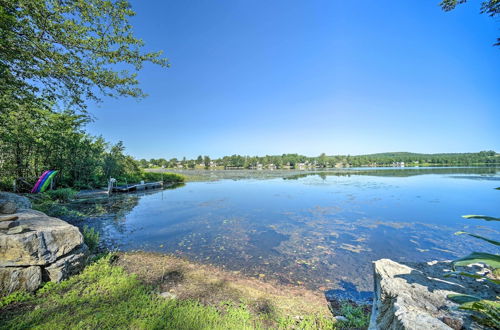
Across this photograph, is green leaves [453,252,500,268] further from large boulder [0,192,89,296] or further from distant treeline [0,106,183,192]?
distant treeline [0,106,183,192]

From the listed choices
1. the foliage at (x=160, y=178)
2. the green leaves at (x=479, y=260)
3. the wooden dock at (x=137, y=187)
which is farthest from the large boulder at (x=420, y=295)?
the foliage at (x=160, y=178)

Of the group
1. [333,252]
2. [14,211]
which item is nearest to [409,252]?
[333,252]

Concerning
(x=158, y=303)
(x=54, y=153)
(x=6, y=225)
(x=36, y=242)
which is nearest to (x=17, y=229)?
(x=6, y=225)

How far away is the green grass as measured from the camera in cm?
249

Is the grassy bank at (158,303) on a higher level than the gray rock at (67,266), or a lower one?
lower

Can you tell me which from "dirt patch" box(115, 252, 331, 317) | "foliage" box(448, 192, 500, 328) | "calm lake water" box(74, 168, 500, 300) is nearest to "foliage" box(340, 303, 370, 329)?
"dirt patch" box(115, 252, 331, 317)

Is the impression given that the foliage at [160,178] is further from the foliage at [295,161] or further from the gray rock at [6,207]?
the foliage at [295,161]

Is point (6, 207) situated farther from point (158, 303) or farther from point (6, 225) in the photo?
point (158, 303)

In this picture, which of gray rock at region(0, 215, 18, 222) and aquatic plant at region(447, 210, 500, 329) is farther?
gray rock at region(0, 215, 18, 222)

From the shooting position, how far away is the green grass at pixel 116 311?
97.9 inches

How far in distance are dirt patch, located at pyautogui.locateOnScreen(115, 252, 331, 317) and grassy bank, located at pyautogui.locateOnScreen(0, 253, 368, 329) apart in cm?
2

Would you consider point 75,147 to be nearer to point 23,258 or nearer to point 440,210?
point 23,258

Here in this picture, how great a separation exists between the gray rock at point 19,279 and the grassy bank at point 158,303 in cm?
14

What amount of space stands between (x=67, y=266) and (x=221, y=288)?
2.99 metres
